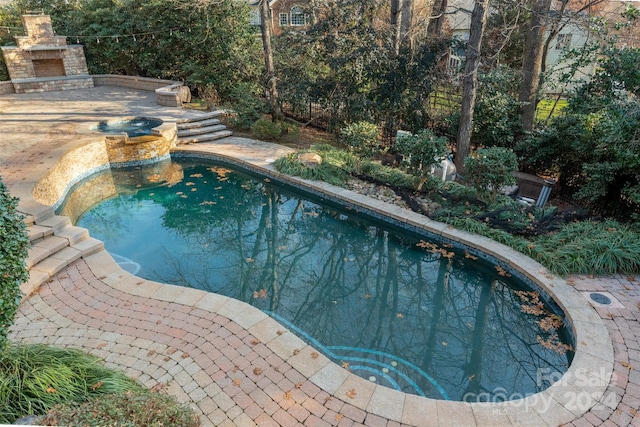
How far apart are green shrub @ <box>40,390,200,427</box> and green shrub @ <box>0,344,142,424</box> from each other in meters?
0.34

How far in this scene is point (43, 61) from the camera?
17.4 metres

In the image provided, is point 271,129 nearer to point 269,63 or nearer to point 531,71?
point 269,63

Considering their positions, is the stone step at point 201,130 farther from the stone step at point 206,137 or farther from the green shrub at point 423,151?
the green shrub at point 423,151

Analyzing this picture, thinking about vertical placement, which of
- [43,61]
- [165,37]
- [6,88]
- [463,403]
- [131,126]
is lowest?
[463,403]

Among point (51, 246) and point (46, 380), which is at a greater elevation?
point (46, 380)

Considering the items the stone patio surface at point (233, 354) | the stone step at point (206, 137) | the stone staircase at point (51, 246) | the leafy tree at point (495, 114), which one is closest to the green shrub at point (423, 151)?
the leafy tree at point (495, 114)

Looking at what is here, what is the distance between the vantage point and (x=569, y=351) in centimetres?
482

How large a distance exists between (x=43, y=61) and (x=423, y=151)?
17750 millimetres

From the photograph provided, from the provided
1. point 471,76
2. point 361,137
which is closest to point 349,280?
point 361,137

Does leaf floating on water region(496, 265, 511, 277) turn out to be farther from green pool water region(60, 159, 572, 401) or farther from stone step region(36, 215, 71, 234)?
stone step region(36, 215, 71, 234)

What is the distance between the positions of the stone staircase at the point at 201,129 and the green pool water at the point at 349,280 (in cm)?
287

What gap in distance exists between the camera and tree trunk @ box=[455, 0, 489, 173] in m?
8.80

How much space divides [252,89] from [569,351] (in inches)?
476

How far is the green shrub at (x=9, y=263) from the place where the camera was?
10.5ft
